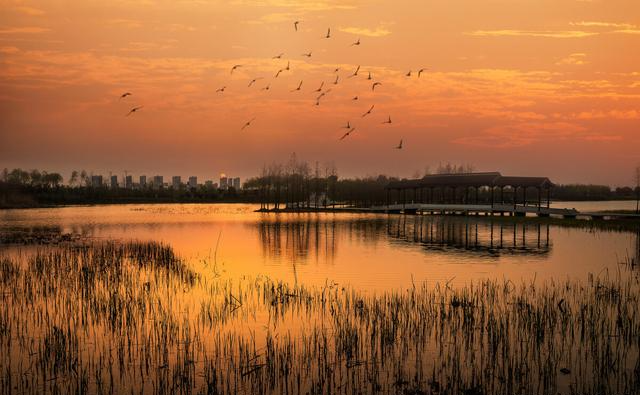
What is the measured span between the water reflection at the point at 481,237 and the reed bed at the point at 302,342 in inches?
677

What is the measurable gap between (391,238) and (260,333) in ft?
108

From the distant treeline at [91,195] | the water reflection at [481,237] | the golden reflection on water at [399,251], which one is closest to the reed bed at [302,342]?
the golden reflection on water at [399,251]

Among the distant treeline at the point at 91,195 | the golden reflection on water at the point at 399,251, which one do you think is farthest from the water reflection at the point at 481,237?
the distant treeline at the point at 91,195

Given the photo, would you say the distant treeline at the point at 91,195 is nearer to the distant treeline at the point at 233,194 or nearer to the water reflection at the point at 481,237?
the distant treeline at the point at 233,194

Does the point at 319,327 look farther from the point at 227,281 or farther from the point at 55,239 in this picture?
the point at 55,239

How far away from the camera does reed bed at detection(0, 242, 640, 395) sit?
11.6 m

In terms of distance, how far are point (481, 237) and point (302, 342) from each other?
3669 cm

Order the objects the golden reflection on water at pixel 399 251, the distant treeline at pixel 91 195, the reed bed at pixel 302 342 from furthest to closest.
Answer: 1. the distant treeline at pixel 91 195
2. the golden reflection on water at pixel 399 251
3. the reed bed at pixel 302 342

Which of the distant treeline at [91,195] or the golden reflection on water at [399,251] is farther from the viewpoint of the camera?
the distant treeline at [91,195]

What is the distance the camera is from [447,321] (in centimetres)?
1623

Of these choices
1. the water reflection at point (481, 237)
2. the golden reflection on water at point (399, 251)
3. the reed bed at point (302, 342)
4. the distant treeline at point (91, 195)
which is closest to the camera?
the reed bed at point (302, 342)

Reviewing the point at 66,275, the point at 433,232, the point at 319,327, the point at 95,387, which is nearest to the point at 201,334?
the point at 319,327

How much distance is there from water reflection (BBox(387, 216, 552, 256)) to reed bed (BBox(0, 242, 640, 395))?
56.4 feet

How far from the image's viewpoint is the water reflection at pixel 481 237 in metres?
39.7
